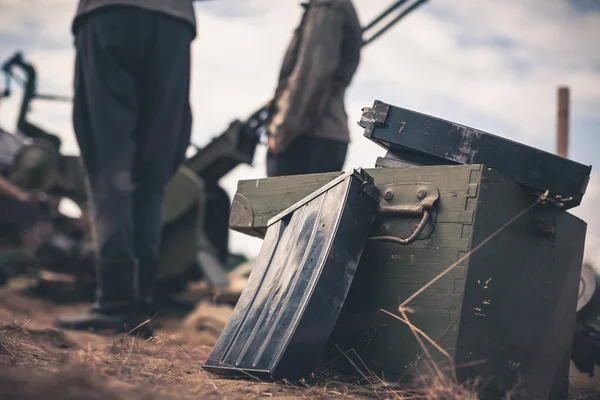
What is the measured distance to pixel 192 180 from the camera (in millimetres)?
4734

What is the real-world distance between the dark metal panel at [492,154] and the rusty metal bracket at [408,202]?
0.14m

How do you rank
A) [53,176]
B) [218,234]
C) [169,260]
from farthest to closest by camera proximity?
[53,176], [218,234], [169,260]

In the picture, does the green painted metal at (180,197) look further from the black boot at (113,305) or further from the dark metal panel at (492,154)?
the dark metal panel at (492,154)

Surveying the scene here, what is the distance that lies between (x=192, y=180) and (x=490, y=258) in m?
3.33

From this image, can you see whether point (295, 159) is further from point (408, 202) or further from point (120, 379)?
point (120, 379)

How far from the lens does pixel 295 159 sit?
3.43 metres

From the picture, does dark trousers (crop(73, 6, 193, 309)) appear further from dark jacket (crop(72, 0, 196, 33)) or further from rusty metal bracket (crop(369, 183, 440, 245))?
rusty metal bracket (crop(369, 183, 440, 245))

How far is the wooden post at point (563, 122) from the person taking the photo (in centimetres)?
616

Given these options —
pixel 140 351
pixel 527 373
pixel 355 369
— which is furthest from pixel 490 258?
pixel 140 351

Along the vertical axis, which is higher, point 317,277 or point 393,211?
point 393,211

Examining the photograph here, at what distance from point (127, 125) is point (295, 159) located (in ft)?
3.04

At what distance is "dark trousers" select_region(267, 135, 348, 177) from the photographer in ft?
11.2

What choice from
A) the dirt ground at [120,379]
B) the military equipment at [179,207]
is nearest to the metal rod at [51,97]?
the military equipment at [179,207]

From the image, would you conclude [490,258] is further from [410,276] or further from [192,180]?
[192,180]
